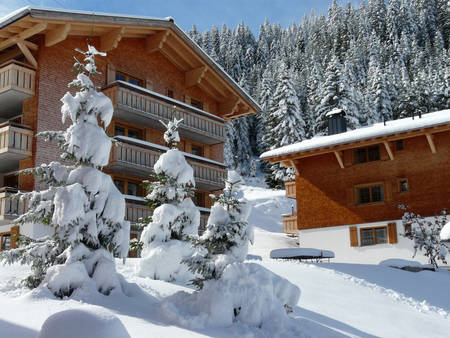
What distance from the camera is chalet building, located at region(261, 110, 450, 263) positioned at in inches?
1047

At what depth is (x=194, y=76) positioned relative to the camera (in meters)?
28.4

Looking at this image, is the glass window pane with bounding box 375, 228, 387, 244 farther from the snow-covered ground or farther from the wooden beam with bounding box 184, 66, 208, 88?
the wooden beam with bounding box 184, 66, 208, 88

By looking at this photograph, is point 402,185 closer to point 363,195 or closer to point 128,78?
point 363,195

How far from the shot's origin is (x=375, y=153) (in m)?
29.0

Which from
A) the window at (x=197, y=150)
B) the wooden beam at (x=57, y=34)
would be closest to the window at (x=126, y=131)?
the window at (x=197, y=150)

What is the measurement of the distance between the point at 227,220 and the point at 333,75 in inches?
1967

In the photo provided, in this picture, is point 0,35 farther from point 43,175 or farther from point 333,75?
point 333,75

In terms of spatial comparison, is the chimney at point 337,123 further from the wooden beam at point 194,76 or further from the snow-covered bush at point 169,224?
the snow-covered bush at point 169,224

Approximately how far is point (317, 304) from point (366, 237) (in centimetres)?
1610

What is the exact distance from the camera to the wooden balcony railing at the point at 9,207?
61.4ft

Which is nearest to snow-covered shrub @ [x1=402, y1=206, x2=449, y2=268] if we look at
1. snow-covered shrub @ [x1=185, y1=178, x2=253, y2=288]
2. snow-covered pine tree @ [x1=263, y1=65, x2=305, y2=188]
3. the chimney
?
the chimney

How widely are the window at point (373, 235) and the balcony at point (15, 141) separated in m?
17.9

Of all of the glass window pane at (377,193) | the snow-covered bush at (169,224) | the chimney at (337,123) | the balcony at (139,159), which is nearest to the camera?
the snow-covered bush at (169,224)

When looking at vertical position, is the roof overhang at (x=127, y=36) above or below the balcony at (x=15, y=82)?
above
